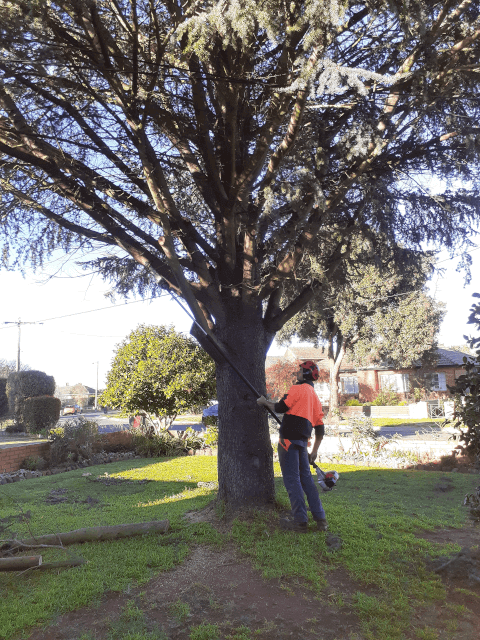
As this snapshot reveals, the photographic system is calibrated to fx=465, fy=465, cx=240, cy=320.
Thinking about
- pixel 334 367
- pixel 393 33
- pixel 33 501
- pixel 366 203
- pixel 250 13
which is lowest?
pixel 33 501

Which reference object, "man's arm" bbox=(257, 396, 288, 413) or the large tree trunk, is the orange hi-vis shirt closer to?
"man's arm" bbox=(257, 396, 288, 413)

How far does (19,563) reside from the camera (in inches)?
164

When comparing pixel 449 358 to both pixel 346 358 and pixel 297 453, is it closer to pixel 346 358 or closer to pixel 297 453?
pixel 346 358

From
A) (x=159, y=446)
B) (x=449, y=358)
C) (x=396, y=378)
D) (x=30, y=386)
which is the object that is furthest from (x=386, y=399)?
(x=159, y=446)

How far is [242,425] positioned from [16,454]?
866cm

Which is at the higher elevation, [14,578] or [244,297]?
[244,297]

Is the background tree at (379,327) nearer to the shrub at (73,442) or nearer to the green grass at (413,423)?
the green grass at (413,423)

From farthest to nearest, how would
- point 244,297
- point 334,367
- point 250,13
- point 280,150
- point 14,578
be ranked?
point 334,367 → point 244,297 → point 280,150 → point 14,578 → point 250,13

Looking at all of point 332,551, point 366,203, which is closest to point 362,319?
point 366,203

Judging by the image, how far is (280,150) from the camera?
504cm

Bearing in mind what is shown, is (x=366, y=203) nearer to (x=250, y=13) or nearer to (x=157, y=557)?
(x=250, y=13)

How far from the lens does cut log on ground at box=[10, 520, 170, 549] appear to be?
471 cm

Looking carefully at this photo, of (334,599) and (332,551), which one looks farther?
(332,551)

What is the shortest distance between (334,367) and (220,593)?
78.5ft
